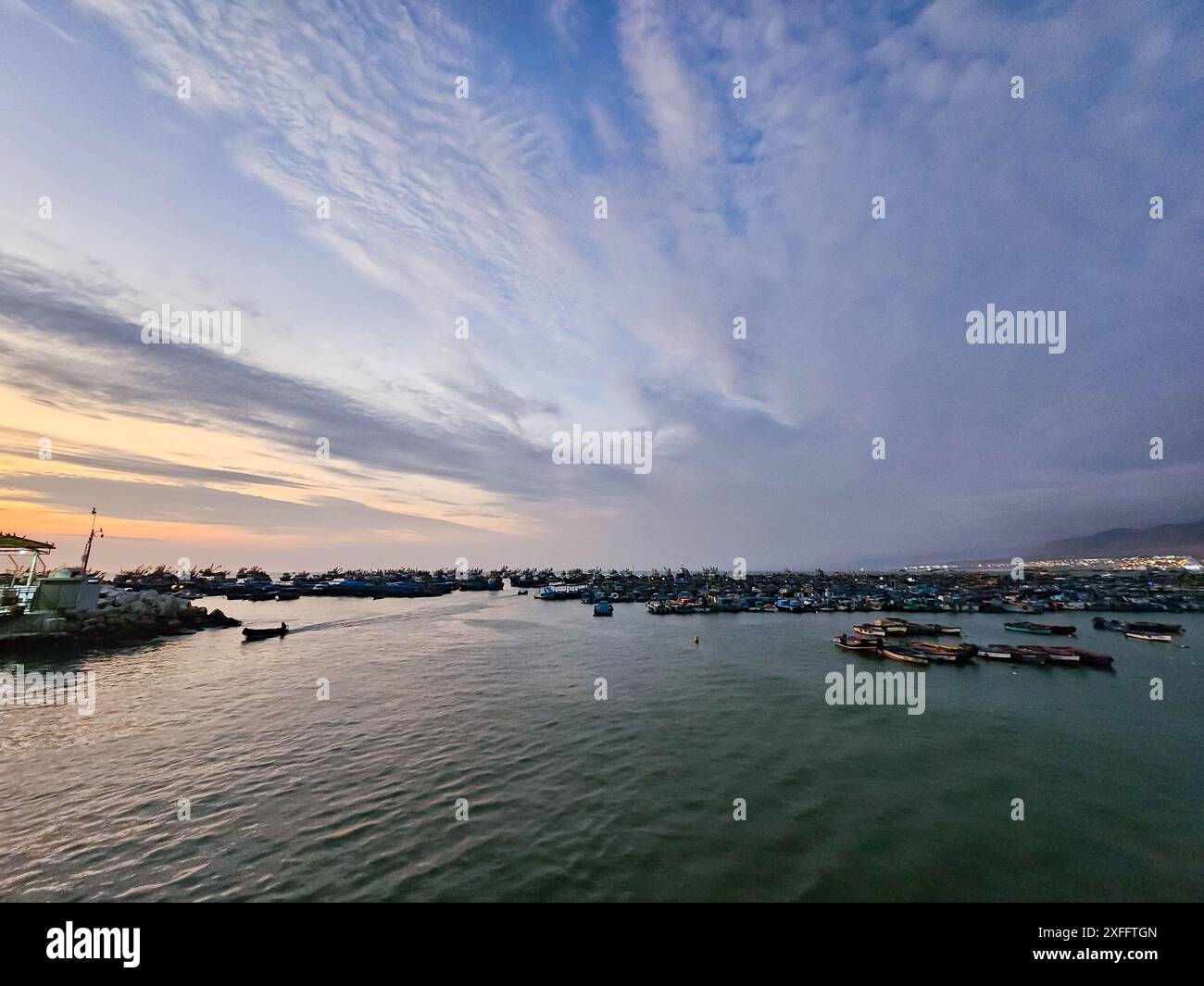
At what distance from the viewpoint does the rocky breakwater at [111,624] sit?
36.5 metres

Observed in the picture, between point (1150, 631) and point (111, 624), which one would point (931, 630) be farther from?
point (111, 624)

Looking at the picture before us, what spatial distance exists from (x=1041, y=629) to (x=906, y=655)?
91.1 feet

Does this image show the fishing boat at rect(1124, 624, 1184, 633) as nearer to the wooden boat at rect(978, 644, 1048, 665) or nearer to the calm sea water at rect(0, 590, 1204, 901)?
the calm sea water at rect(0, 590, 1204, 901)

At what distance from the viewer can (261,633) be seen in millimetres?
48250

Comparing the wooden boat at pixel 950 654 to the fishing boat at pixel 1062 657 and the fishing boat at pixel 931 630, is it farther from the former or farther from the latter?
the fishing boat at pixel 931 630

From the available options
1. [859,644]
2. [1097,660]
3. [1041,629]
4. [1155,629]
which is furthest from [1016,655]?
[1155,629]

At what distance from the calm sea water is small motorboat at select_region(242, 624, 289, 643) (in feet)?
48.4

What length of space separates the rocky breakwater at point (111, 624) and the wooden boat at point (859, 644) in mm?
66925

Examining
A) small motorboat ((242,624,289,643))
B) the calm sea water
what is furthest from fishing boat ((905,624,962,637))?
small motorboat ((242,624,289,643))

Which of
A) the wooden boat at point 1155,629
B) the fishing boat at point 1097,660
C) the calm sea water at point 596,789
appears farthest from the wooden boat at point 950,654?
the wooden boat at point 1155,629

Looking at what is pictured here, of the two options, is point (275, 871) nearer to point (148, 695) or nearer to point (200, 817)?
point (200, 817)
